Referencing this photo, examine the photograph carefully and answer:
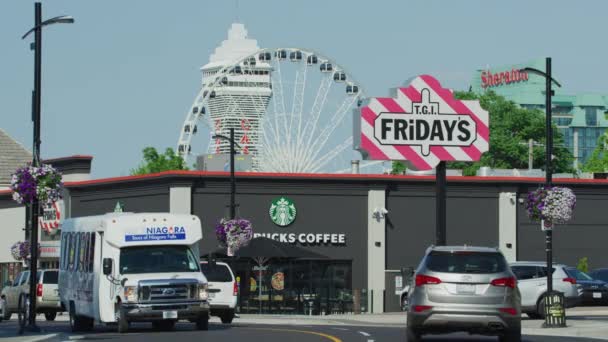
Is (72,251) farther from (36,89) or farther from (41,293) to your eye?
(41,293)

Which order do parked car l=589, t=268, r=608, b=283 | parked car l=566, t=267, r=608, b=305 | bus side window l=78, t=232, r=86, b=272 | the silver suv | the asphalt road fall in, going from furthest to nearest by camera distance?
parked car l=589, t=268, r=608, b=283 → parked car l=566, t=267, r=608, b=305 → bus side window l=78, t=232, r=86, b=272 → the asphalt road → the silver suv

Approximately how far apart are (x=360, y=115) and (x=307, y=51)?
66.0 m

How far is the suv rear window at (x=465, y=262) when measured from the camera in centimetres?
2505

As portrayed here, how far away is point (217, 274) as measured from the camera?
4166 cm

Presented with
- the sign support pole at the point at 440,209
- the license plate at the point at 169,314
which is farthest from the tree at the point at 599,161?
the license plate at the point at 169,314

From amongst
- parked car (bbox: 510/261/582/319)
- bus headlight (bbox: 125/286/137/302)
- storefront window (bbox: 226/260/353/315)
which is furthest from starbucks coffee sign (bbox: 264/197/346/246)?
bus headlight (bbox: 125/286/137/302)

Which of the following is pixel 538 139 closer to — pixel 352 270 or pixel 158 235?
pixel 352 270

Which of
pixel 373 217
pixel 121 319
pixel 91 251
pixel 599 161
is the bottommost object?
pixel 121 319

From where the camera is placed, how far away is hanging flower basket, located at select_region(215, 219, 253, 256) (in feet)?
192

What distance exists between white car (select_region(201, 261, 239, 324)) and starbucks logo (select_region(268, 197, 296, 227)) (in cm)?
2604

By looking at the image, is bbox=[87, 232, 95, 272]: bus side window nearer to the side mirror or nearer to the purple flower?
the side mirror

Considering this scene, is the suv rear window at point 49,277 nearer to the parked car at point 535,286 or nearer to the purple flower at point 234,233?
the purple flower at point 234,233

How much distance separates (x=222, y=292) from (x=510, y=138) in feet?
299

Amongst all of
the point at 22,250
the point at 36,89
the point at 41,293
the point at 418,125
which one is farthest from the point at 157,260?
the point at 22,250
